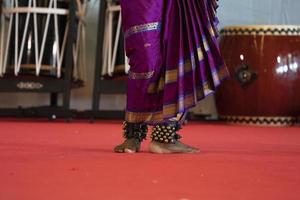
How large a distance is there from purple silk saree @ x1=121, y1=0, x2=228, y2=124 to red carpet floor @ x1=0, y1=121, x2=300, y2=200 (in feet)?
0.55

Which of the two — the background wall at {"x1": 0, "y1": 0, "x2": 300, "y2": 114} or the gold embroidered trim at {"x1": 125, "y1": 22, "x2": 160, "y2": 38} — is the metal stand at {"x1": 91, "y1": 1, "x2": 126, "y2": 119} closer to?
the background wall at {"x1": 0, "y1": 0, "x2": 300, "y2": 114}

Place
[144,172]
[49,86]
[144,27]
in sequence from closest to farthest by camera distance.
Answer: [144,172]
[144,27]
[49,86]

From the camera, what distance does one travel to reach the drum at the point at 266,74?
4418 millimetres

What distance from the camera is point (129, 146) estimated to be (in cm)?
219

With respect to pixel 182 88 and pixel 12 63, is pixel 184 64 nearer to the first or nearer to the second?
pixel 182 88

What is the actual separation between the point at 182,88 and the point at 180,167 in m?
0.41

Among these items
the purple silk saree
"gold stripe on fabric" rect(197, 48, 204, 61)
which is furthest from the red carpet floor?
"gold stripe on fabric" rect(197, 48, 204, 61)

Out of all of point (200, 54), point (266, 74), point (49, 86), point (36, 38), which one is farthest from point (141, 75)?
point (266, 74)

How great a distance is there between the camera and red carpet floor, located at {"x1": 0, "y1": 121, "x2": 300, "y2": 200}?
1.24 metres

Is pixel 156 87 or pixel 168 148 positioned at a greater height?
pixel 156 87

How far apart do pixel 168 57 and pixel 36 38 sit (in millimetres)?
2226

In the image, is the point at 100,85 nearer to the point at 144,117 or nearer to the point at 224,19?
the point at 224,19

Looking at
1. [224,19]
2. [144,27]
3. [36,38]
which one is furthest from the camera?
[224,19]

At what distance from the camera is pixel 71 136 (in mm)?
2980
